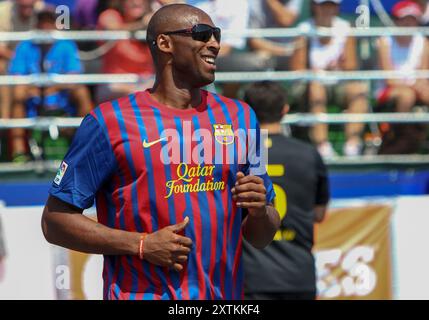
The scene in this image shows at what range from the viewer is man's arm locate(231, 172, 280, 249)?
409cm

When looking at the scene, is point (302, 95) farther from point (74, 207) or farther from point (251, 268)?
point (74, 207)

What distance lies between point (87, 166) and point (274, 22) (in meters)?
5.55

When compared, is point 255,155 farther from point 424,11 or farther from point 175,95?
point 424,11

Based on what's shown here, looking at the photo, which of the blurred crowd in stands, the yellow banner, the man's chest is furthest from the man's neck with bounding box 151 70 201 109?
the blurred crowd in stands

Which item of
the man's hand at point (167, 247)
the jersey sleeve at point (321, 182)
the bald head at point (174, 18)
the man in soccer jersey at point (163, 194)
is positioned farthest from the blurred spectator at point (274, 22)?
the man's hand at point (167, 247)

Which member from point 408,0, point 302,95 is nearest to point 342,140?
point 302,95

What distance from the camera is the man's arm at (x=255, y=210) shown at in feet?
13.4

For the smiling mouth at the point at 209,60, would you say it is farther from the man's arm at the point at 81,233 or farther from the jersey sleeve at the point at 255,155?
the man's arm at the point at 81,233

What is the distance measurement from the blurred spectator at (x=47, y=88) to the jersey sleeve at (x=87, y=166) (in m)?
4.84

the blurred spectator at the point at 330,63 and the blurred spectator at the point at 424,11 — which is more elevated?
the blurred spectator at the point at 424,11

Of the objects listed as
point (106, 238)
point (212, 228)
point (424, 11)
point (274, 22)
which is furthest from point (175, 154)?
point (424, 11)

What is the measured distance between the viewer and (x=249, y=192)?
4.09m

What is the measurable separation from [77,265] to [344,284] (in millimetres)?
2229

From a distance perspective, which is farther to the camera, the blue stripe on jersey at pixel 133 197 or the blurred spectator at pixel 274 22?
the blurred spectator at pixel 274 22
